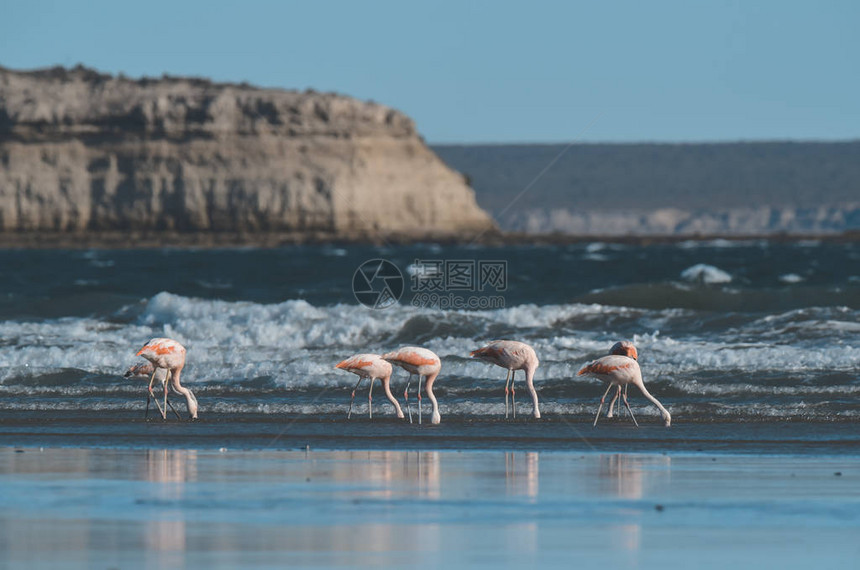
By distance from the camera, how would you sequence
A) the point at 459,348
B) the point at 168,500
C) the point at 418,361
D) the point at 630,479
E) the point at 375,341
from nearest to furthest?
the point at 168,500 → the point at 630,479 → the point at 418,361 → the point at 459,348 → the point at 375,341

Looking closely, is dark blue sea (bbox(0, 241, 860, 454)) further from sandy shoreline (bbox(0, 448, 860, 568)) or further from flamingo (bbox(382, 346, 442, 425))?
sandy shoreline (bbox(0, 448, 860, 568))

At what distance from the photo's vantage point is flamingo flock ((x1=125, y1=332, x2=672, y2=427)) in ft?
51.3

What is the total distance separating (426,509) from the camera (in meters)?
9.91

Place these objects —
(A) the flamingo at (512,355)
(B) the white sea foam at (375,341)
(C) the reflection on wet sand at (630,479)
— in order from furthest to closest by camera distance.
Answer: (B) the white sea foam at (375,341) → (A) the flamingo at (512,355) → (C) the reflection on wet sand at (630,479)

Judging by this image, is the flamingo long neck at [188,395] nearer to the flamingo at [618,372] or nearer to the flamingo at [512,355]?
the flamingo at [512,355]

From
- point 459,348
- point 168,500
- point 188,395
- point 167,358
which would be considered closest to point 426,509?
point 168,500

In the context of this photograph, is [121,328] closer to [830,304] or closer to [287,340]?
[287,340]
